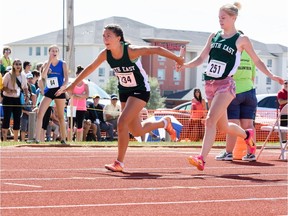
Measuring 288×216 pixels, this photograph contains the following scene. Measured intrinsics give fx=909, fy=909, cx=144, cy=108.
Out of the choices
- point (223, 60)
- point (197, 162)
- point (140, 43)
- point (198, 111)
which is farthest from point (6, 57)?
point (140, 43)

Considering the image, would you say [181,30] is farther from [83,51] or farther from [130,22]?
[83,51]

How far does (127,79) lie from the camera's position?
1216 centimetres

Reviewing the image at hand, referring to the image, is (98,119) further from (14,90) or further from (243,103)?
(243,103)

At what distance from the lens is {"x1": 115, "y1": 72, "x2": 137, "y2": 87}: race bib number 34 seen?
39.7 ft

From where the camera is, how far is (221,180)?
37.0ft

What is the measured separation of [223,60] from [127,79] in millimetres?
1358

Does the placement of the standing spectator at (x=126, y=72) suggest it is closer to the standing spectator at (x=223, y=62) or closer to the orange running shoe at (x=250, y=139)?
the standing spectator at (x=223, y=62)

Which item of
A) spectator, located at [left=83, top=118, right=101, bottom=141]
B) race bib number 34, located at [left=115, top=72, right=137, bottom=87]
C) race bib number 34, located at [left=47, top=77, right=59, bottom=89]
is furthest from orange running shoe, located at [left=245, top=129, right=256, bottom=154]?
spectator, located at [left=83, top=118, right=101, bottom=141]

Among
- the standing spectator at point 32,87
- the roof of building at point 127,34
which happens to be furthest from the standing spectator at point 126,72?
the roof of building at point 127,34

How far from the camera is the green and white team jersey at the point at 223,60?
40.7ft

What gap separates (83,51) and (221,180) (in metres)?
111

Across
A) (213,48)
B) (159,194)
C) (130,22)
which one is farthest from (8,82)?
(130,22)

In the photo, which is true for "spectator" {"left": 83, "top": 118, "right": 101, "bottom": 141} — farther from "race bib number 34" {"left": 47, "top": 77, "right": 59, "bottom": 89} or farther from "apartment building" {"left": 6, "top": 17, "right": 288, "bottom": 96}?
"apartment building" {"left": 6, "top": 17, "right": 288, "bottom": 96}

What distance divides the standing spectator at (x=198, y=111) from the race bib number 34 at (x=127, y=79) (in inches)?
538
